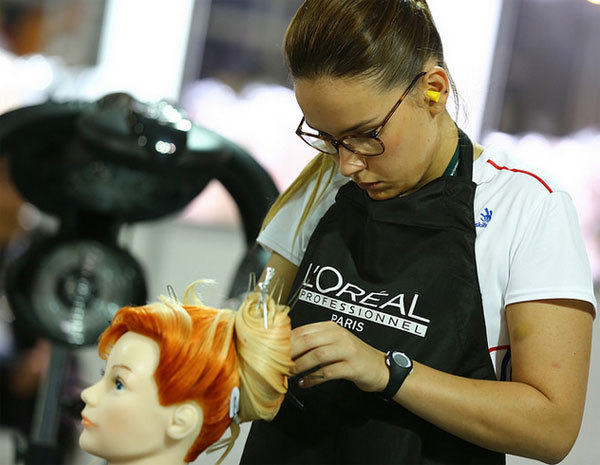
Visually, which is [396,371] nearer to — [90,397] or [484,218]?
[484,218]

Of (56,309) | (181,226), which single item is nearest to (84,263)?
(56,309)

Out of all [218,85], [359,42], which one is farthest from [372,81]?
[218,85]

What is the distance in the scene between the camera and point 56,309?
2.14 meters

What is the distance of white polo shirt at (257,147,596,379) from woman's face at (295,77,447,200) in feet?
0.30

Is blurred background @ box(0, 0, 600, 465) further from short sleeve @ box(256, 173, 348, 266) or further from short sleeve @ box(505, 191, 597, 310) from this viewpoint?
short sleeve @ box(505, 191, 597, 310)

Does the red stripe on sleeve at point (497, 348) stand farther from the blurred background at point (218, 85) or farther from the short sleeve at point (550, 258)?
the blurred background at point (218, 85)

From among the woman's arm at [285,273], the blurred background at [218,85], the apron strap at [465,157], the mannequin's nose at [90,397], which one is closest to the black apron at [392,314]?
the apron strap at [465,157]

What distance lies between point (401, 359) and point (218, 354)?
248 millimetres

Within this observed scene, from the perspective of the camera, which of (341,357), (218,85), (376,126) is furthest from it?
(218,85)

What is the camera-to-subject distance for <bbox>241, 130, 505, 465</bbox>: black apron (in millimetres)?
1056

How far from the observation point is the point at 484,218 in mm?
1093

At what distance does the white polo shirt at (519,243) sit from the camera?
3.28 feet

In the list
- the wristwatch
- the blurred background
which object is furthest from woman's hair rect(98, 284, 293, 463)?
the blurred background

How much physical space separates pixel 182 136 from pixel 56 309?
1.93ft
